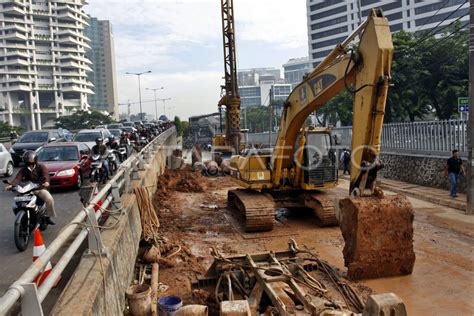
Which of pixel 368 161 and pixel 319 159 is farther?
pixel 319 159

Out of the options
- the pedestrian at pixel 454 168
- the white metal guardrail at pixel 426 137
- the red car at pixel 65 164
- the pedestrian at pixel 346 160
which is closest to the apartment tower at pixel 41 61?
the pedestrian at pixel 346 160

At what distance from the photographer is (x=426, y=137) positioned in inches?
655

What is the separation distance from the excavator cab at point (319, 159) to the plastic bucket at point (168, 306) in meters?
6.40

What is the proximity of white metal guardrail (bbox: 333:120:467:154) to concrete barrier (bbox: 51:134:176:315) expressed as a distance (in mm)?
12709

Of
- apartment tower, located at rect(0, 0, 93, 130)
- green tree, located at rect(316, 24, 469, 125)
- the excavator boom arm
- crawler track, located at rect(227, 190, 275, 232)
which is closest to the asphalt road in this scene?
crawler track, located at rect(227, 190, 275, 232)

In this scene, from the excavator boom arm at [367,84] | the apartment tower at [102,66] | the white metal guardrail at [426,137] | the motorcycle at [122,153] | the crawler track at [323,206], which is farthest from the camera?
the apartment tower at [102,66]

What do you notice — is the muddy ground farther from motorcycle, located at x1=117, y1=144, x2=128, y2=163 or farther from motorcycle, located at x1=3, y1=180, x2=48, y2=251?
motorcycle, located at x1=117, y1=144, x2=128, y2=163

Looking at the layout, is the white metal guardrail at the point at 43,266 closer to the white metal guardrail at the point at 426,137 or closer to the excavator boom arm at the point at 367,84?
the excavator boom arm at the point at 367,84

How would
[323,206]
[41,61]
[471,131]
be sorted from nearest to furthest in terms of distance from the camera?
1. [323,206]
2. [471,131]
3. [41,61]

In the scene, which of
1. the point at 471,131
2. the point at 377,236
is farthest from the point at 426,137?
the point at 377,236

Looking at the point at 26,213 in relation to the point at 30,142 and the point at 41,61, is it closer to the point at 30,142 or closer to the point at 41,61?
the point at 30,142

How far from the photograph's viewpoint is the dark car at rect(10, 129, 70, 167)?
17547 millimetres

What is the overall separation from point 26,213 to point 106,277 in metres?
3.45

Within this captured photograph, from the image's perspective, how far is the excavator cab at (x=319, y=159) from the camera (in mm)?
10992
